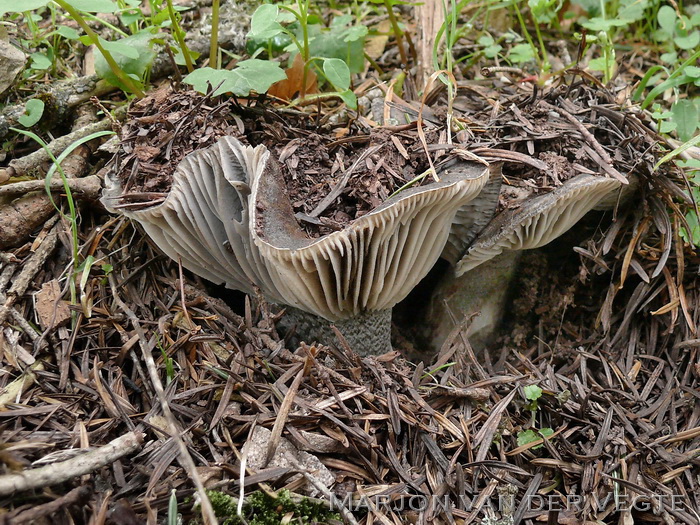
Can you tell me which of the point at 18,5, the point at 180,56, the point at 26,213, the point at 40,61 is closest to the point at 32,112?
the point at 40,61

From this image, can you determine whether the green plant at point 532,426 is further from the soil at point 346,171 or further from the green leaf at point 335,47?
the green leaf at point 335,47

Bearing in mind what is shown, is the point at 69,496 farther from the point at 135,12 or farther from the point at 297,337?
the point at 135,12

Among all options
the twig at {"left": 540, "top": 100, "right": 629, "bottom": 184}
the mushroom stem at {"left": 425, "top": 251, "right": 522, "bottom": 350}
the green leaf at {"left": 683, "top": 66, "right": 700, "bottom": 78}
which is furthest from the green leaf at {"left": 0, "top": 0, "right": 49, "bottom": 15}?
the green leaf at {"left": 683, "top": 66, "right": 700, "bottom": 78}

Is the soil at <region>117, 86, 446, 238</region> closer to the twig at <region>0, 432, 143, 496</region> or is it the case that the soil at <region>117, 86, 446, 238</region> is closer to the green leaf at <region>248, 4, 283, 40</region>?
the green leaf at <region>248, 4, 283, 40</region>

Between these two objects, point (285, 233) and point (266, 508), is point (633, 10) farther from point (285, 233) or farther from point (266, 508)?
point (266, 508)

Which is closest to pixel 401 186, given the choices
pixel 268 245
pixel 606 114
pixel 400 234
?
pixel 400 234
